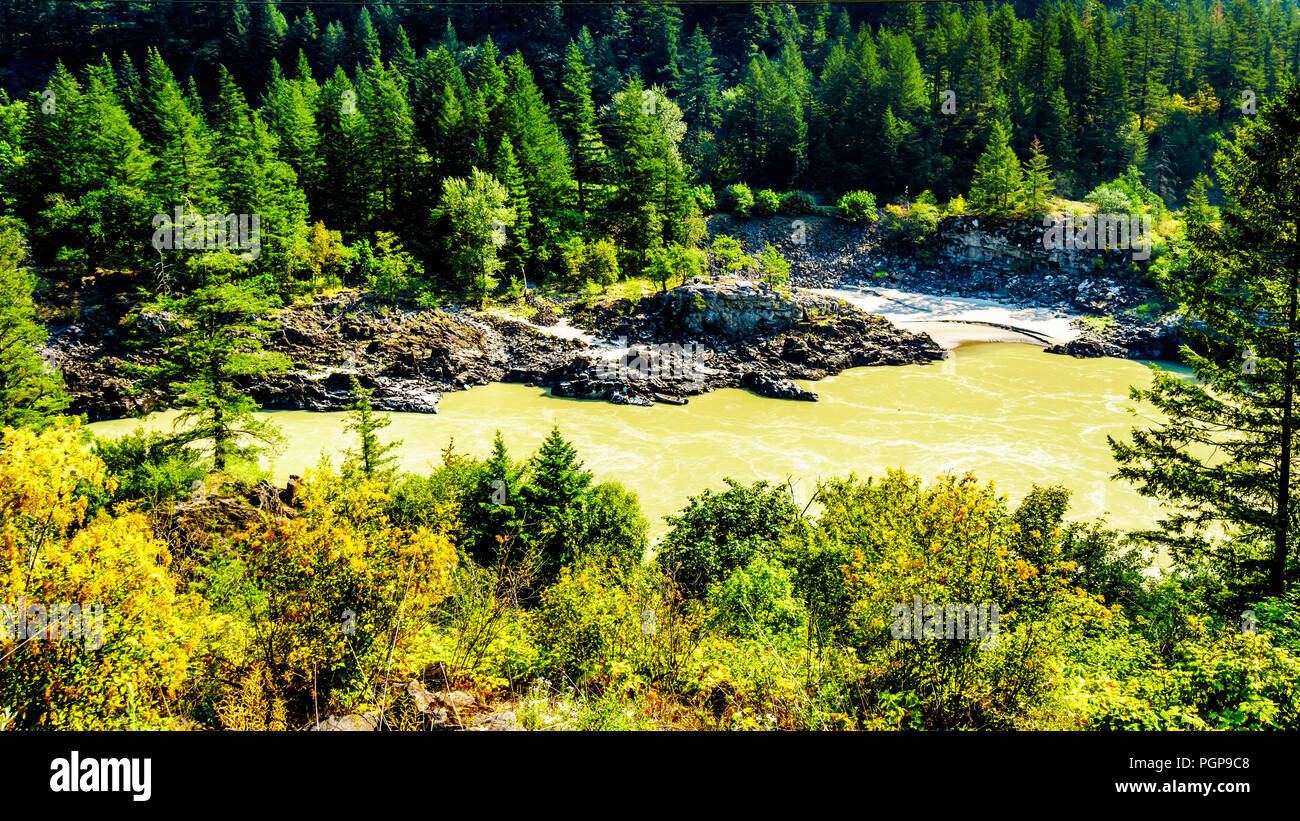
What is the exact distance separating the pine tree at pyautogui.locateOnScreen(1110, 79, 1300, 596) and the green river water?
10.8m

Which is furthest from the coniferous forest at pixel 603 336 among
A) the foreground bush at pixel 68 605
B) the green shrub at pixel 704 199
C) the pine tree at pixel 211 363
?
the green shrub at pixel 704 199

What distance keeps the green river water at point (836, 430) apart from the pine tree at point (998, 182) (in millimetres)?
17691

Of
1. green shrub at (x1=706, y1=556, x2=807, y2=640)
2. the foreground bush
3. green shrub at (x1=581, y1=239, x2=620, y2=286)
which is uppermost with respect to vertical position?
green shrub at (x1=581, y1=239, x2=620, y2=286)

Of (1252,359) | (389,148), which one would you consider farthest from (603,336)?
(1252,359)

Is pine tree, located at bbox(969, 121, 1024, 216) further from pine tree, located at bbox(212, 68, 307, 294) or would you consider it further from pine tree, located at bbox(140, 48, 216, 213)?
pine tree, located at bbox(140, 48, 216, 213)

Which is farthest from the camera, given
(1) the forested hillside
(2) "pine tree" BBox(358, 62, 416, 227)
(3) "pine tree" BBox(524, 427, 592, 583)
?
(2) "pine tree" BBox(358, 62, 416, 227)

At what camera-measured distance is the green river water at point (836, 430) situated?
87.4 feet

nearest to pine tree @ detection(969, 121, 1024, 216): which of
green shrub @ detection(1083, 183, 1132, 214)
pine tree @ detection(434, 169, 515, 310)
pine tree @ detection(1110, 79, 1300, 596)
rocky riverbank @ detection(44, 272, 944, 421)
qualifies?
green shrub @ detection(1083, 183, 1132, 214)

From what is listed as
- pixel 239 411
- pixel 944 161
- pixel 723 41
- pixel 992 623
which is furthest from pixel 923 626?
pixel 723 41

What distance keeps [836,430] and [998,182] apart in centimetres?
3216

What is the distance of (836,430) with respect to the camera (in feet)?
104

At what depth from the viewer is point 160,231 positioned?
35.6 metres

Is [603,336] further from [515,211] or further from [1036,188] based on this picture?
[1036,188]

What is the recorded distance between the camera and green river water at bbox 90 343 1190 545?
87.4 ft
